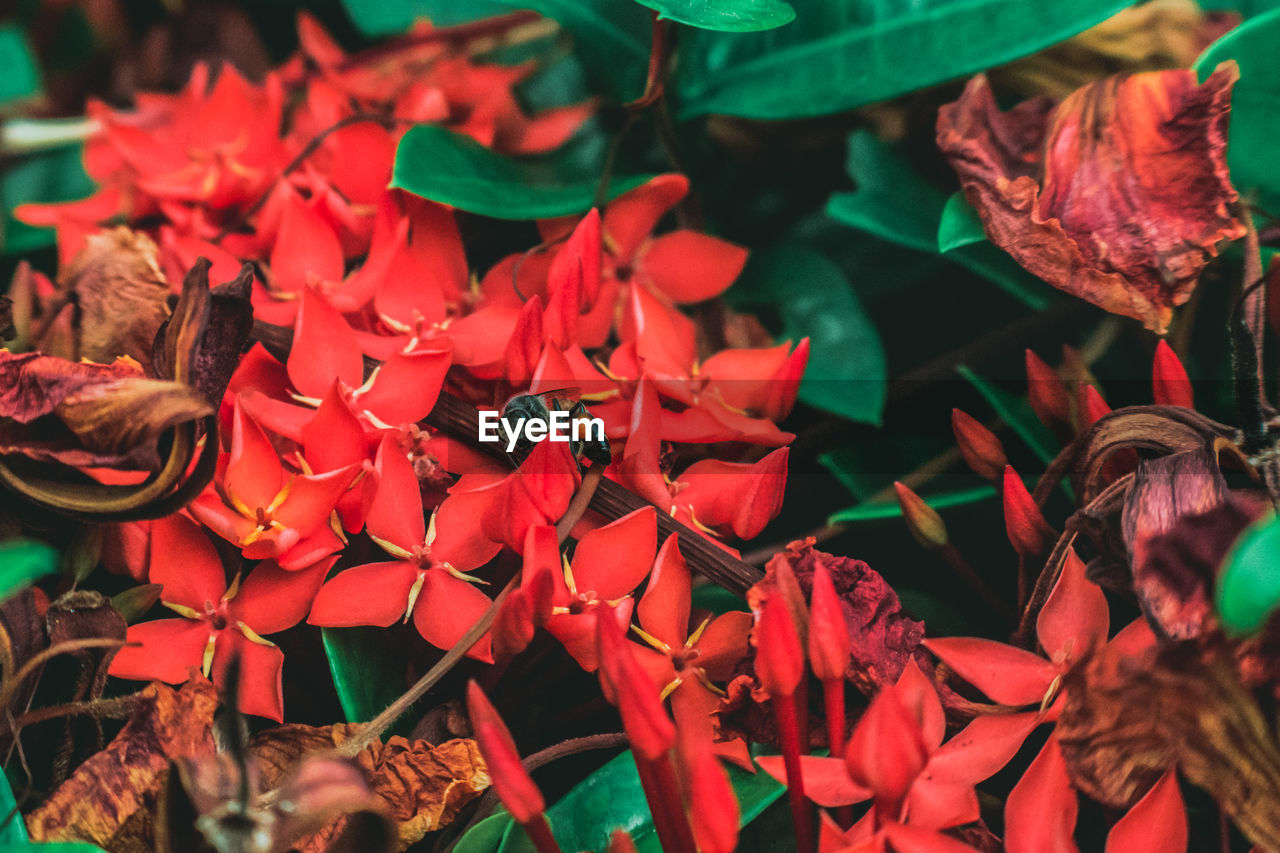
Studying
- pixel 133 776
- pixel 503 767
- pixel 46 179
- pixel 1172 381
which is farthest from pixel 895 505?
pixel 46 179

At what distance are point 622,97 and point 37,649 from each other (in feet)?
1.39

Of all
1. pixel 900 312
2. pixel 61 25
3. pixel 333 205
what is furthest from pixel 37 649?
pixel 61 25

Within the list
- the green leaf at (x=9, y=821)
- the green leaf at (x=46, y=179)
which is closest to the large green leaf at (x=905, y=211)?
the green leaf at (x=9, y=821)

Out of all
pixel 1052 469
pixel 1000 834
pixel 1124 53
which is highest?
pixel 1124 53

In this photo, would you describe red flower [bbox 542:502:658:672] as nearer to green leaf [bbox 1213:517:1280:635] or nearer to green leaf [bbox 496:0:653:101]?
green leaf [bbox 1213:517:1280:635]

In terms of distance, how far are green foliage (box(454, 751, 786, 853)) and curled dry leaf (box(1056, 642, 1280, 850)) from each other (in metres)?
0.12

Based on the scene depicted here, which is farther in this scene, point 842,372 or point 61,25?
point 61,25

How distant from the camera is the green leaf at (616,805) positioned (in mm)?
354

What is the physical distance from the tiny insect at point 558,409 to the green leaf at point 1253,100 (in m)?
0.35

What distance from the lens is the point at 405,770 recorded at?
13.9 inches

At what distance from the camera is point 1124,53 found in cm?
55

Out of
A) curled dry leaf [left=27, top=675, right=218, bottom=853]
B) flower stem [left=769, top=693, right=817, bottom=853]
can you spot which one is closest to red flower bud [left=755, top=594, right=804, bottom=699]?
flower stem [left=769, top=693, right=817, bottom=853]

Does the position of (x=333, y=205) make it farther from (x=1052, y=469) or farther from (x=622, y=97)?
(x=1052, y=469)

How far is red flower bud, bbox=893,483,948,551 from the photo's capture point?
1.35ft
